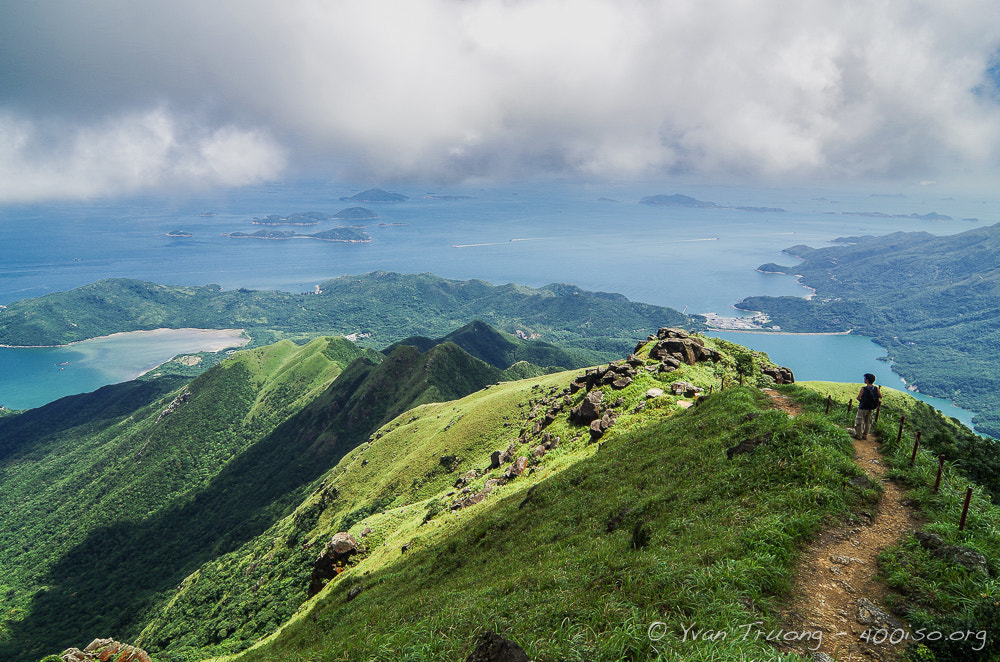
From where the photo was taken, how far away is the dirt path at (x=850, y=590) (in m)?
9.93

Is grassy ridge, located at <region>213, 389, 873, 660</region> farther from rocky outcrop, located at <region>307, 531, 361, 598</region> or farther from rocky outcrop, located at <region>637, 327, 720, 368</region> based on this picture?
rocky outcrop, located at <region>637, 327, 720, 368</region>

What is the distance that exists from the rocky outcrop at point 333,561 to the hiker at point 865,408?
4211cm

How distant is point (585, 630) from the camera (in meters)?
11.6

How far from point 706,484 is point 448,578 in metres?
14.1

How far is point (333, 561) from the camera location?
4291cm

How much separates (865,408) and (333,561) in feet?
148

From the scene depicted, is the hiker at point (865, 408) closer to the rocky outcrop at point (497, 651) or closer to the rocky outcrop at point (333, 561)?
the rocky outcrop at point (497, 651)

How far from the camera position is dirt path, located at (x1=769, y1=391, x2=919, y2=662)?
391 inches

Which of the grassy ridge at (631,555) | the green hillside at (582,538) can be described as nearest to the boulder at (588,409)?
the green hillside at (582,538)

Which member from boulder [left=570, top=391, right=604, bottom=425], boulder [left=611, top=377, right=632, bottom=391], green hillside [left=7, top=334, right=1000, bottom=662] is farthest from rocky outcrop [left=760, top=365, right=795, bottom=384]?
boulder [left=570, top=391, right=604, bottom=425]

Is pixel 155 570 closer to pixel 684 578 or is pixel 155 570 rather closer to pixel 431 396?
pixel 431 396

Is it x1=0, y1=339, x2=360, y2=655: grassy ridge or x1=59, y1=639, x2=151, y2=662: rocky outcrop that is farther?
x1=0, y1=339, x2=360, y2=655: grassy ridge

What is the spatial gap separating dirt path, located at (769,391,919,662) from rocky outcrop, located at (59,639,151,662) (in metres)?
45.2

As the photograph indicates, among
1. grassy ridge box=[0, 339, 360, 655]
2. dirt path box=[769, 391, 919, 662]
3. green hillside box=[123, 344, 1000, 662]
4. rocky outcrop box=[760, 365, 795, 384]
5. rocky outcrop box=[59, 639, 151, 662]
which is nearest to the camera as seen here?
dirt path box=[769, 391, 919, 662]
